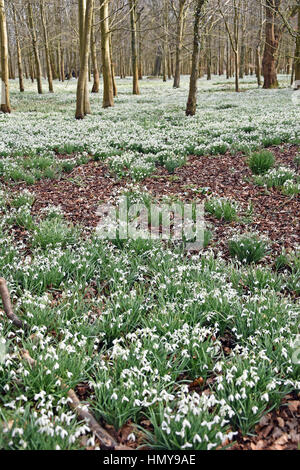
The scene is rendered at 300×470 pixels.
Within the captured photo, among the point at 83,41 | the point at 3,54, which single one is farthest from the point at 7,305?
the point at 3,54

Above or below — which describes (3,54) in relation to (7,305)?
above

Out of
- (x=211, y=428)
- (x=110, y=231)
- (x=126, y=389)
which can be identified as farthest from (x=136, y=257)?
(x=211, y=428)

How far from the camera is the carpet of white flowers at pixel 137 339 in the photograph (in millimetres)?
2373

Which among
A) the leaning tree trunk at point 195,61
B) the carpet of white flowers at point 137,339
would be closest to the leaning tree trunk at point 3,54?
the leaning tree trunk at point 195,61

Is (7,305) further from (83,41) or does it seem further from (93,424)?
(83,41)

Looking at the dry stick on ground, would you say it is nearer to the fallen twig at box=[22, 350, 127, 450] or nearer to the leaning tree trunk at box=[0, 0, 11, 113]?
the fallen twig at box=[22, 350, 127, 450]

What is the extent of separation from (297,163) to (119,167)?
4.02 metres

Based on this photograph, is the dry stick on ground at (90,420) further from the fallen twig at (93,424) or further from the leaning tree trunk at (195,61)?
the leaning tree trunk at (195,61)

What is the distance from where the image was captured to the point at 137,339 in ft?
10.5

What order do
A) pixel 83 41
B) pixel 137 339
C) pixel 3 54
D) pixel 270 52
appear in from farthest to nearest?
pixel 270 52 < pixel 3 54 < pixel 83 41 < pixel 137 339

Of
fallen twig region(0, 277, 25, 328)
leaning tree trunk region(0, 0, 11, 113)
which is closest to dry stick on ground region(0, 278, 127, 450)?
fallen twig region(0, 277, 25, 328)

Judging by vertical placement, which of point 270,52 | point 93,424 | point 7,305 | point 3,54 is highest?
point 270,52

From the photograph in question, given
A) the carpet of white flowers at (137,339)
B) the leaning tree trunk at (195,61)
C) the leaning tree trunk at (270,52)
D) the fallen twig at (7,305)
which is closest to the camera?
the carpet of white flowers at (137,339)
